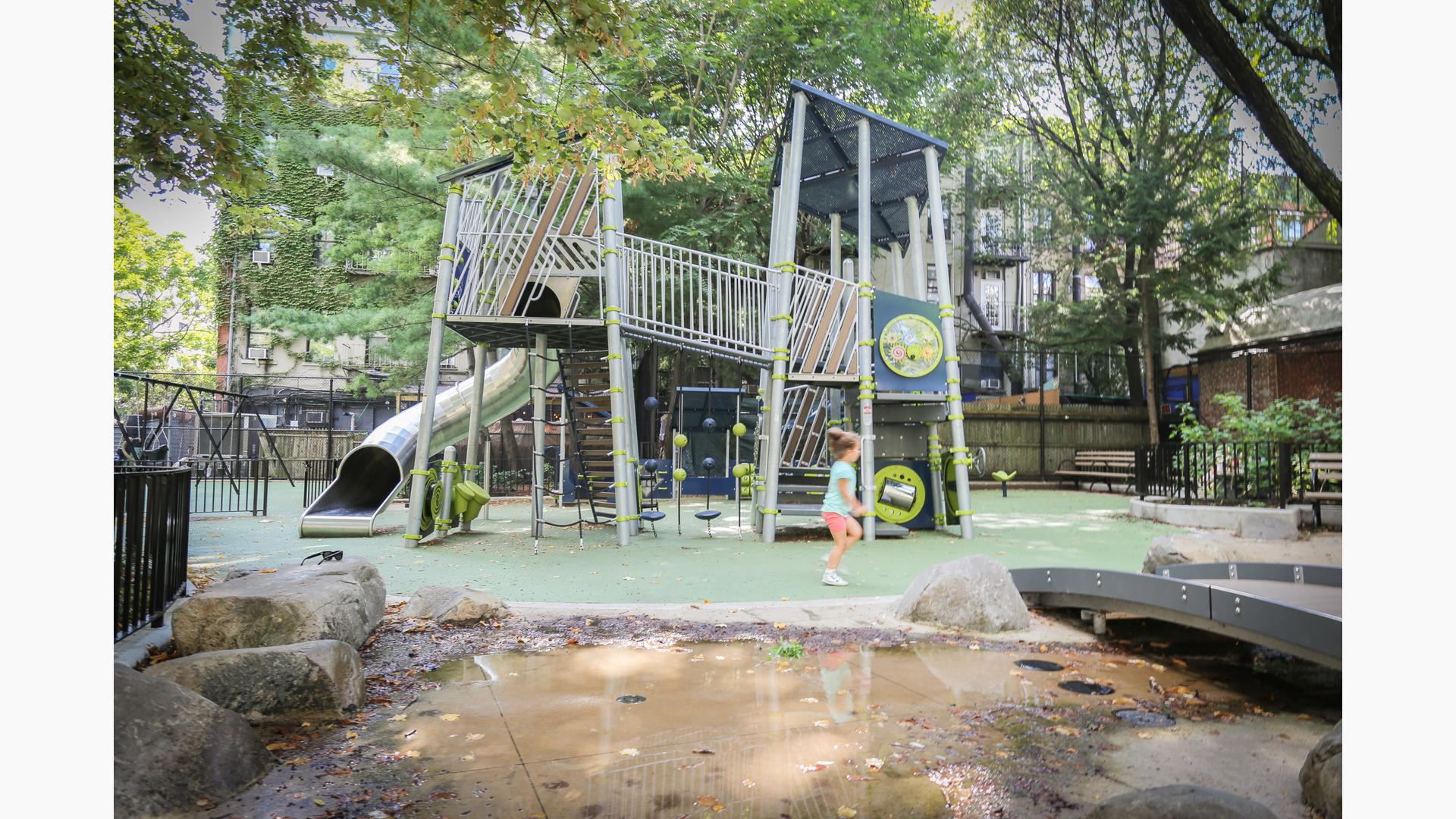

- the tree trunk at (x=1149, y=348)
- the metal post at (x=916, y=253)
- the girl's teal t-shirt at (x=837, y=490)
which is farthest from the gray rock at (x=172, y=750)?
Result: the metal post at (x=916, y=253)

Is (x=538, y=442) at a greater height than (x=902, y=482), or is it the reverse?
(x=538, y=442)

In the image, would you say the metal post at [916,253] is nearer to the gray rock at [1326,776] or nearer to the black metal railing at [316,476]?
the black metal railing at [316,476]

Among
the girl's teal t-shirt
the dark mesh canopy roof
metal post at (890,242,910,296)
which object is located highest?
the dark mesh canopy roof

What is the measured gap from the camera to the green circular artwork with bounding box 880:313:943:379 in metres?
6.86

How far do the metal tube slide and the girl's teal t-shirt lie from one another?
313 cm

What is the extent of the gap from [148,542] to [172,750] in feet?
5.39

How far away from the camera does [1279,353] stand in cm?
314

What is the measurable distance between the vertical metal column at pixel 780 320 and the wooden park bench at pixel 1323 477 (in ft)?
11.8

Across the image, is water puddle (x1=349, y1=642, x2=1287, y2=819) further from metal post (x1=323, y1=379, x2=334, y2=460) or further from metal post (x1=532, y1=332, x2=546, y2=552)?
metal post (x1=532, y1=332, x2=546, y2=552)

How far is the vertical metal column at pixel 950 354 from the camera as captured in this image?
6488 millimetres

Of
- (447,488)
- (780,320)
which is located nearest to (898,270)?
(780,320)

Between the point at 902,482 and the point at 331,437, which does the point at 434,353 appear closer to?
the point at 331,437

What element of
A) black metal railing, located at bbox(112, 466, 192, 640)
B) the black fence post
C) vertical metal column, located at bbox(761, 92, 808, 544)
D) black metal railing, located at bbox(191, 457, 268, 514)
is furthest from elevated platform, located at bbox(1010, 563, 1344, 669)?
black metal railing, located at bbox(191, 457, 268, 514)
